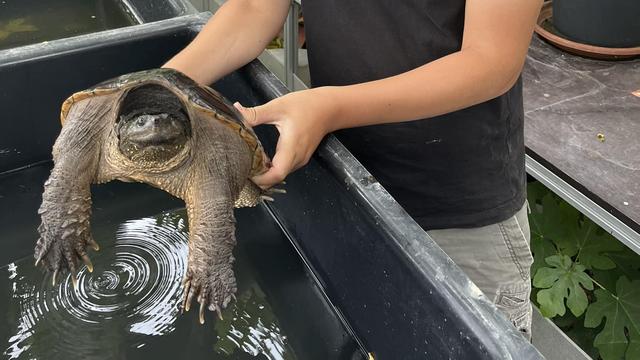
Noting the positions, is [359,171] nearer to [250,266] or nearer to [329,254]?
[329,254]

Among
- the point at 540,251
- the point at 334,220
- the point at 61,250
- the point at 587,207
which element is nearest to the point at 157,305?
the point at 61,250

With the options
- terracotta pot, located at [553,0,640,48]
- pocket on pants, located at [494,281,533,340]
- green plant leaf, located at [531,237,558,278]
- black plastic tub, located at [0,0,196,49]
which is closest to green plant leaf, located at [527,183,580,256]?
green plant leaf, located at [531,237,558,278]

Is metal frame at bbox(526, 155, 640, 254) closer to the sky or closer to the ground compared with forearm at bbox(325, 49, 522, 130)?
closer to the ground

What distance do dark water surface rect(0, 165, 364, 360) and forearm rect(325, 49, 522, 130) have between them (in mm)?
314

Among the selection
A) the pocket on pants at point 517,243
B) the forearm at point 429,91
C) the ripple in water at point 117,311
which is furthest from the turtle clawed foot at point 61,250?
the pocket on pants at point 517,243

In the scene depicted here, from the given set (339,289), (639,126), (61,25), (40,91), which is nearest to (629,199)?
(639,126)

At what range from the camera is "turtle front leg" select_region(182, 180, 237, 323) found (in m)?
0.71

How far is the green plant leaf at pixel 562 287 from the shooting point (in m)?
1.20

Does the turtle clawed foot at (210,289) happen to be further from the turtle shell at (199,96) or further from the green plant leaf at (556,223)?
the green plant leaf at (556,223)

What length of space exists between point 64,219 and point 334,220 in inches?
12.8

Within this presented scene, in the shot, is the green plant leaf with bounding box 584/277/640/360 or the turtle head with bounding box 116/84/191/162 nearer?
the turtle head with bounding box 116/84/191/162

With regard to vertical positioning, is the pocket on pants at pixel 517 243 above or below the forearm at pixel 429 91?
below

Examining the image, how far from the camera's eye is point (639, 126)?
1.20 metres

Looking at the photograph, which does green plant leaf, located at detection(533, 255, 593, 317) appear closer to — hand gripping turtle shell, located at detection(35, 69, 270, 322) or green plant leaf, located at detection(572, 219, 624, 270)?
green plant leaf, located at detection(572, 219, 624, 270)
